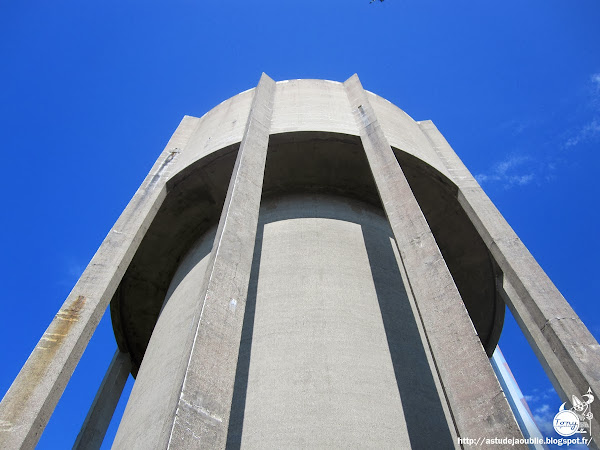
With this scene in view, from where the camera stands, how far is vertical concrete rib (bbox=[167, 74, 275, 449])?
401 centimetres

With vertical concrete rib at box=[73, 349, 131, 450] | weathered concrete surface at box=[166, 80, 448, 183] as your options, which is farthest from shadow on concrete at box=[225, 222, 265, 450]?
vertical concrete rib at box=[73, 349, 131, 450]

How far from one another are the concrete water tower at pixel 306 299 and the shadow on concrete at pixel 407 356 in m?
0.03

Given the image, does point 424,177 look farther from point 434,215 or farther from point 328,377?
point 328,377

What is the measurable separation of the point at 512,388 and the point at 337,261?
13804 millimetres

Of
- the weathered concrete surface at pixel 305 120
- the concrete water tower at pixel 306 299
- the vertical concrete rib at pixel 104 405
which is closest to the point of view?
the concrete water tower at pixel 306 299

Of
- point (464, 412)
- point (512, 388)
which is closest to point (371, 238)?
point (464, 412)

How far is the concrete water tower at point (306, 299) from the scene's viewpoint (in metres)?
5.13

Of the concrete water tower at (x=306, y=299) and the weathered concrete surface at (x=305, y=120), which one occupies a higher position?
the weathered concrete surface at (x=305, y=120)

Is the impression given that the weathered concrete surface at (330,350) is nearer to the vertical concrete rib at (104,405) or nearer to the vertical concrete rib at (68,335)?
the vertical concrete rib at (68,335)

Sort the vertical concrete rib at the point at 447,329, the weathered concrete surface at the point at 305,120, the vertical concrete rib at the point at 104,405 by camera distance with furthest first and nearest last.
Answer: the vertical concrete rib at the point at 104,405 < the weathered concrete surface at the point at 305,120 < the vertical concrete rib at the point at 447,329

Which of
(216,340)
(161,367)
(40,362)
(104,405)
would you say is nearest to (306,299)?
(161,367)
